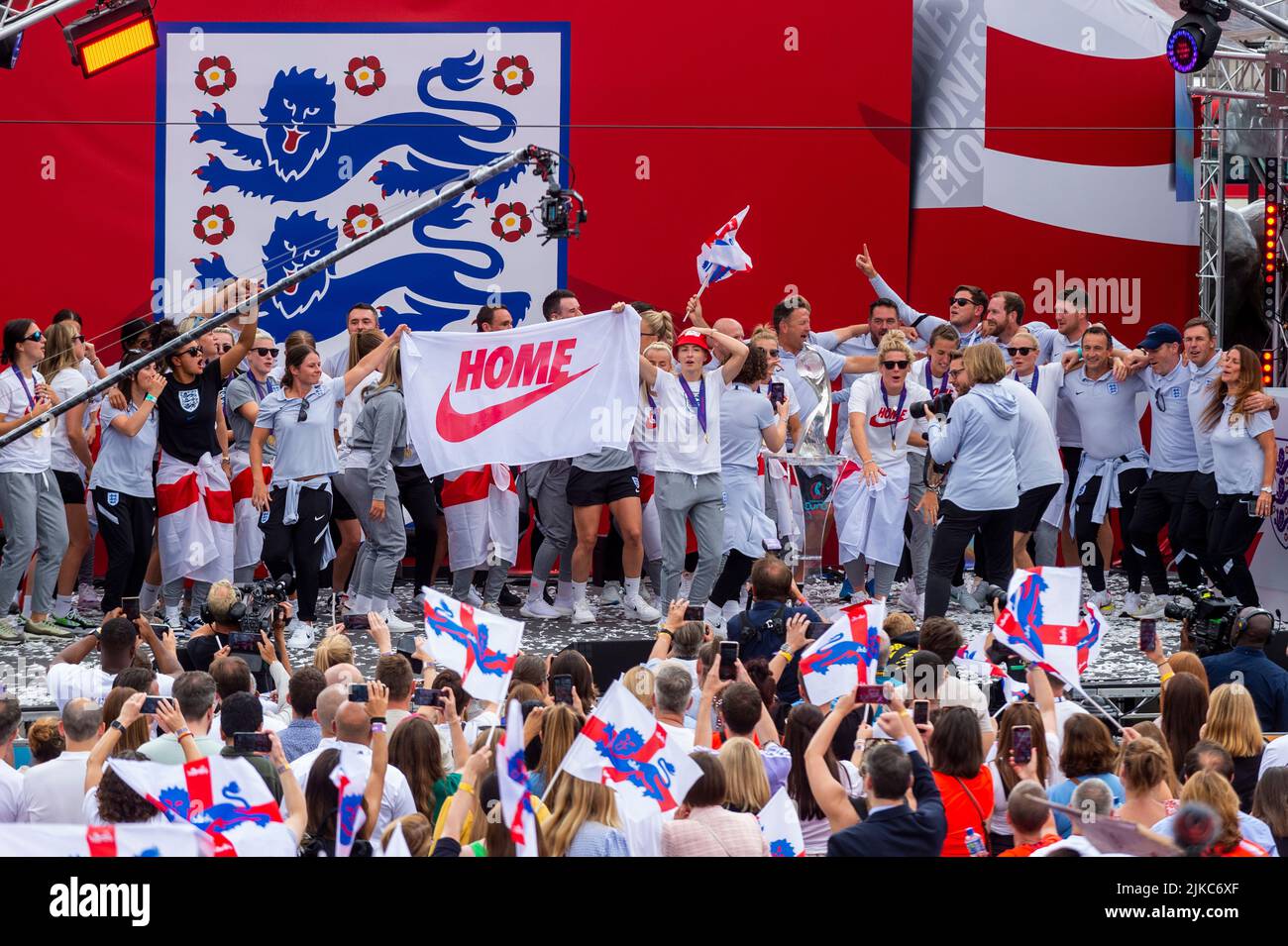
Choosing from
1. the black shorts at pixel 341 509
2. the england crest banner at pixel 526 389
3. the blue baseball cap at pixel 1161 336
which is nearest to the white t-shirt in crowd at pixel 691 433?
the england crest banner at pixel 526 389

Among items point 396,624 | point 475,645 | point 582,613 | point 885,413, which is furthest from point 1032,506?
point 475,645

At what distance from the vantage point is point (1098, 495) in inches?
420

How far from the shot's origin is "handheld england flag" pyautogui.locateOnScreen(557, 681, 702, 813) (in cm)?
446

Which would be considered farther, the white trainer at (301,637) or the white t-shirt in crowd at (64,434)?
the white t-shirt in crowd at (64,434)

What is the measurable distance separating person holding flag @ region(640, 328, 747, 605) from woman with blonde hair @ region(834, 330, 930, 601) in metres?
0.66

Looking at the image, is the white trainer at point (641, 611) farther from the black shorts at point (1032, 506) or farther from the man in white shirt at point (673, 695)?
the man in white shirt at point (673, 695)

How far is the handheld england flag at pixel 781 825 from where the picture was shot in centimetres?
498

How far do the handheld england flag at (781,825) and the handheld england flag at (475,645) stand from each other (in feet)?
3.56

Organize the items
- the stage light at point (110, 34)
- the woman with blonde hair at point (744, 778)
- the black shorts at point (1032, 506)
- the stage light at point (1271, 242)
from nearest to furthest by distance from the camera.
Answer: the woman with blonde hair at point (744, 778), the stage light at point (110, 34), the black shorts at point (1032, 506), the stage light at point (1271, 242)

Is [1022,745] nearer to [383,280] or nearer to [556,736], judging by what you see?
[556,736]

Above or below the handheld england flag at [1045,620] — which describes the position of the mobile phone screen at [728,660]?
below

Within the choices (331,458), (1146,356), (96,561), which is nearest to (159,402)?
(331,458)

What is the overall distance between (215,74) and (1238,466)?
6.85 m
